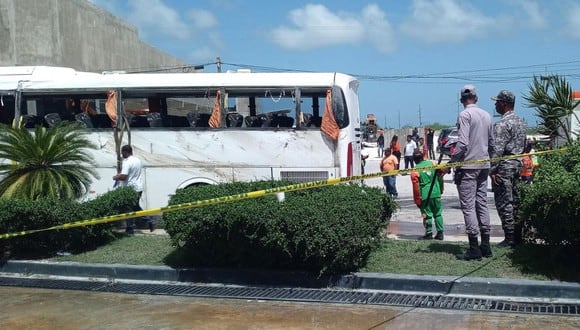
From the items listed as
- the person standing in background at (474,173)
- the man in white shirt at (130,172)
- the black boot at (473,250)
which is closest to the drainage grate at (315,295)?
the black boot at (473,250)

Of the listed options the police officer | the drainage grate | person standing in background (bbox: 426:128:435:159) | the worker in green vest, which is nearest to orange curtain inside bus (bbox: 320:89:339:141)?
the worker in green vest

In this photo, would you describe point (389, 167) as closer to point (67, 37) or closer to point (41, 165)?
point (41, 165)

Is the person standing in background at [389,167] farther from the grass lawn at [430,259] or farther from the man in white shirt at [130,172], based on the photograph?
the grass lawn at [430,259]

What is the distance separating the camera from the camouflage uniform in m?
8.02

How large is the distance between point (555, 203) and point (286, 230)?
2.89m

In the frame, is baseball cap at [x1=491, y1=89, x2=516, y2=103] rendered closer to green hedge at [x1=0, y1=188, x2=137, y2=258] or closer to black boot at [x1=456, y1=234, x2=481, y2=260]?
black boot at [x1=456, y1=234, x2=481, y2=260]

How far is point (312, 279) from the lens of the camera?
755 centimetres

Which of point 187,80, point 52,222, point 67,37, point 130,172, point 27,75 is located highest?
point 67,37

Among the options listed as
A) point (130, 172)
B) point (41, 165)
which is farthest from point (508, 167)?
point (41, 165)

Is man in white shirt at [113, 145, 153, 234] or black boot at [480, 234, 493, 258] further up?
man in white shirt at [113, 145, 153, 234]

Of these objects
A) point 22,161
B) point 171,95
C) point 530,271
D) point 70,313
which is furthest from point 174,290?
point 171,95

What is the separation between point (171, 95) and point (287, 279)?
5674 millimetres

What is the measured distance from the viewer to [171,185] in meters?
12.1

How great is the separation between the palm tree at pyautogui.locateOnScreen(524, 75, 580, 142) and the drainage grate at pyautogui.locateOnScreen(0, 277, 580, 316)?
2884 mm
